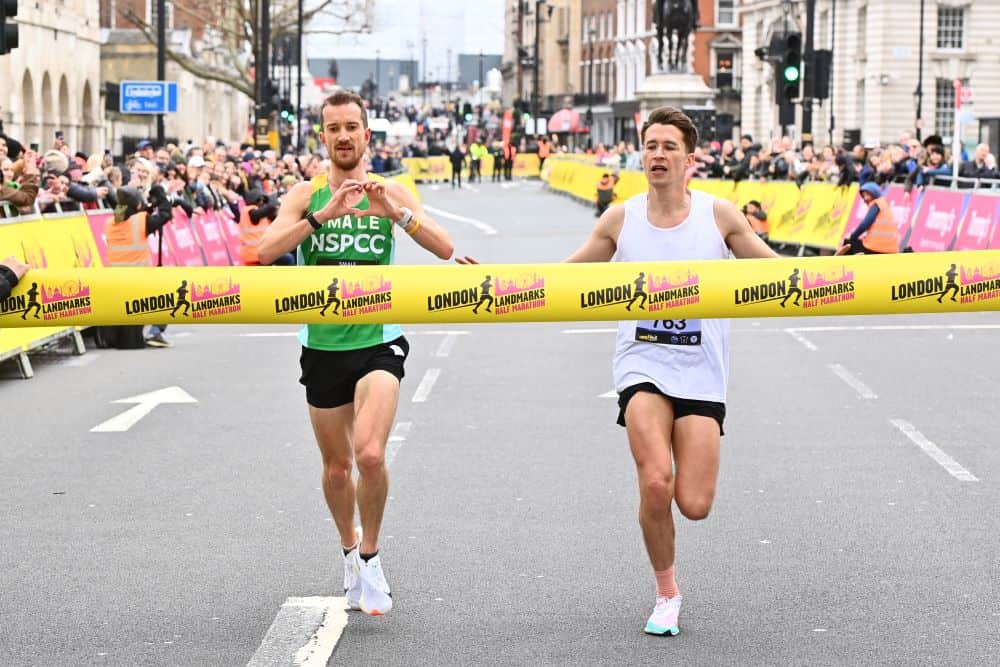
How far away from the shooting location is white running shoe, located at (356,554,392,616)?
697 centimetres

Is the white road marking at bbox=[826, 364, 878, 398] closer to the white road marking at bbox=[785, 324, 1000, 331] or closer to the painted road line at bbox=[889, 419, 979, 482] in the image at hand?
the painted road line at bbox=[889, 419, 979, 482]

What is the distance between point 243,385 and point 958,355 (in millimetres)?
6091

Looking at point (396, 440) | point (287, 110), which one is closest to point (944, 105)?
point (287, 110)

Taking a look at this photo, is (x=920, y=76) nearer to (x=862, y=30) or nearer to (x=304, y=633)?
(x=862, y=30)

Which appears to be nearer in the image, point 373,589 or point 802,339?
point 373,589

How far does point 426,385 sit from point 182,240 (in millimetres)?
8809

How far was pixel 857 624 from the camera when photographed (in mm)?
6895

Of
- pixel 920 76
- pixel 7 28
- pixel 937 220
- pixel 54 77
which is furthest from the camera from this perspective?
pixel 920 76

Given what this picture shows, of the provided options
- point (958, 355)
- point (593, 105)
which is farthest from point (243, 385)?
point (593, 105)

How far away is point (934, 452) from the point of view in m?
11.2

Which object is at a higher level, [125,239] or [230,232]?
[125,239]

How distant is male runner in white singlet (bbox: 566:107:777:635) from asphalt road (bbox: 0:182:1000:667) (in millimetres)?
429

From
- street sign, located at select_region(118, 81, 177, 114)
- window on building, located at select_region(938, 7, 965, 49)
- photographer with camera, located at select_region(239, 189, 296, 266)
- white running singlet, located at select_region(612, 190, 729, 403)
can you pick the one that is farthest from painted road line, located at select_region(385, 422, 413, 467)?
window on building, located at select_region(938, 7, 965, 49)

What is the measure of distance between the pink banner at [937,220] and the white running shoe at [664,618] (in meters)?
17.5
